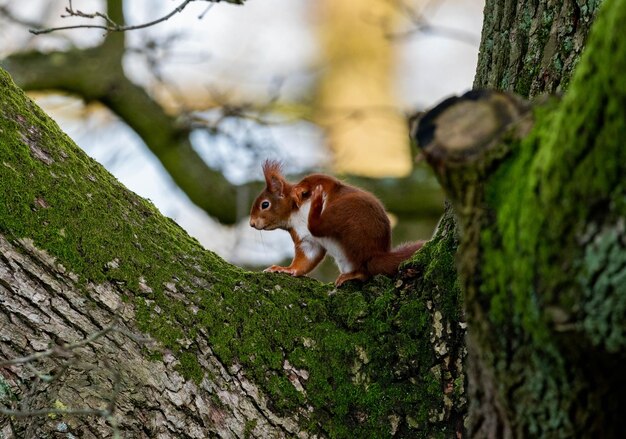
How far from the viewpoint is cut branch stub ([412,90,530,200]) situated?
1.60 m

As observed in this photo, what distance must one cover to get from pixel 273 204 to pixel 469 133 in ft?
7.28

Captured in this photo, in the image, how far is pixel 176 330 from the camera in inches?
94.7

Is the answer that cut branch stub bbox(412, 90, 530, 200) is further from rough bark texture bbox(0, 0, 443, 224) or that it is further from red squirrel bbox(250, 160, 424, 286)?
rough bark texture bbox(0, 0, 443, 224)

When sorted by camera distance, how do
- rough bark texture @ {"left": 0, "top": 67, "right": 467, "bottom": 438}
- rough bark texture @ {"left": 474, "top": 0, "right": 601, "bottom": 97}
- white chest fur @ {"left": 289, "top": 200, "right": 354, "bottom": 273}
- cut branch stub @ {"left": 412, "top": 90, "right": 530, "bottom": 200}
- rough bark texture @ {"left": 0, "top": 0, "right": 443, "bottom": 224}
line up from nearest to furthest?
cut branch stub @ {"left": 412, "top": 90, "right": 530, "bottom": 200} → rough bark texture @ {"left": 0, "top": 67, "right": 467, "bottom": 438} → rough bark texture @ {"left": 474, "top": 0, "right": 601, "bottom": 97} → white chest fur @ {"left": 289, "top": 200, "right": 354, "bottom": 273} → rough bark texture @ {"left": 0, "top": 0, "right": 443, "bottom": 224}

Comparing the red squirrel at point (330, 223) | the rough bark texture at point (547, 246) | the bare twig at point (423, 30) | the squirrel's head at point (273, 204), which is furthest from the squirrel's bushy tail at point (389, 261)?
the bare twig at point (423, 30)

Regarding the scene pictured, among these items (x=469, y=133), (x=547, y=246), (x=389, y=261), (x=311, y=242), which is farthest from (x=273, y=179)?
(x=547, y=246)

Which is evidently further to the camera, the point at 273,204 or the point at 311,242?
the point at 273,204

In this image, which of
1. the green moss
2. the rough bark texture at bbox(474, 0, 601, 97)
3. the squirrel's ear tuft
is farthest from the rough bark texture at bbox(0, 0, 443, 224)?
the green moss

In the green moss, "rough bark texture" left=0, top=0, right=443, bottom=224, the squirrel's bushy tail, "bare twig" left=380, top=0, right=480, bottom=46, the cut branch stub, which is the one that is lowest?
the green moss

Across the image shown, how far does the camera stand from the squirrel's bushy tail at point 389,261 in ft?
9.50

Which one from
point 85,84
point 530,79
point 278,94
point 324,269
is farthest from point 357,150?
point 530,79

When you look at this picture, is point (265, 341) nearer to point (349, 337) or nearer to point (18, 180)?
point (349, 337)

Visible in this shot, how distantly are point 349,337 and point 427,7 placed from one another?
3709 mm

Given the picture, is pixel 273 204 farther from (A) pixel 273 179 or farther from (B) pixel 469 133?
(B) pixel 469 133
